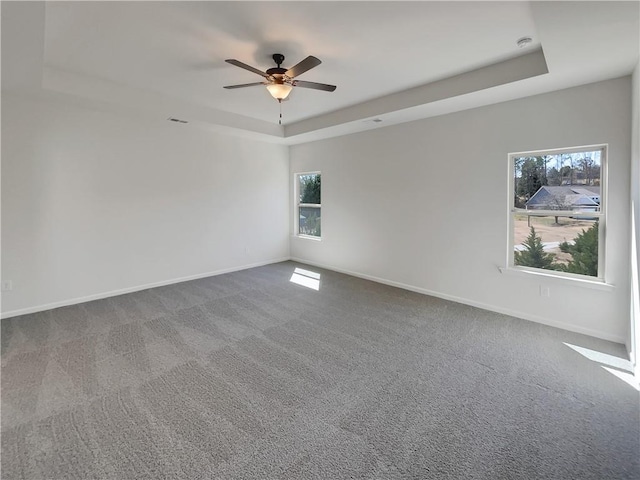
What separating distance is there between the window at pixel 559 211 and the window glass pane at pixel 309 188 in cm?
353

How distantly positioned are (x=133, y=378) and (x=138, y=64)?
10.0 feet

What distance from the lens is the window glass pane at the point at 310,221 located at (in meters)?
6.38

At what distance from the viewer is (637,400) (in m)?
2.18

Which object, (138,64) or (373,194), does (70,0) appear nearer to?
(138,64)

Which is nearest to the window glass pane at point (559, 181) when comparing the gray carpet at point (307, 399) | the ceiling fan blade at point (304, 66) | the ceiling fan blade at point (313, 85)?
the gray carpet at point (307, 399)

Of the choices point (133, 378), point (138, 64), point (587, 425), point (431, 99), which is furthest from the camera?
point (431, 99)

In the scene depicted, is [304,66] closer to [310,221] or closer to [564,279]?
[564,279]

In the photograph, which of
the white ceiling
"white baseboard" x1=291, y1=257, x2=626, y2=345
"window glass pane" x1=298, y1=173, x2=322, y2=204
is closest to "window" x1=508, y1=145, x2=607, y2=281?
"white baseboard" x1=291, y1=257, x2=626, y2=345

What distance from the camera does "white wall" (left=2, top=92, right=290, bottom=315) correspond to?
3676 millimetres

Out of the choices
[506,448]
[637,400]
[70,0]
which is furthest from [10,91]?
[637,400]

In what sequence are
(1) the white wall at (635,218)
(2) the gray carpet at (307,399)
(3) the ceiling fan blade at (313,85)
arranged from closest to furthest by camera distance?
1. (2) the gray carpet at (307,399)
2. (1) the white wall at (635,218)
3. (3) the ceiling fan blade at (313,85)

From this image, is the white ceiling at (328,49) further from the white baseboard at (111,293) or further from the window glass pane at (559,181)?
the white baseboard at (111,293)

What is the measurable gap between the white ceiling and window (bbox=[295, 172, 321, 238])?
2282 millimetres

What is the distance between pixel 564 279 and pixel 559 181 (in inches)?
42.7
